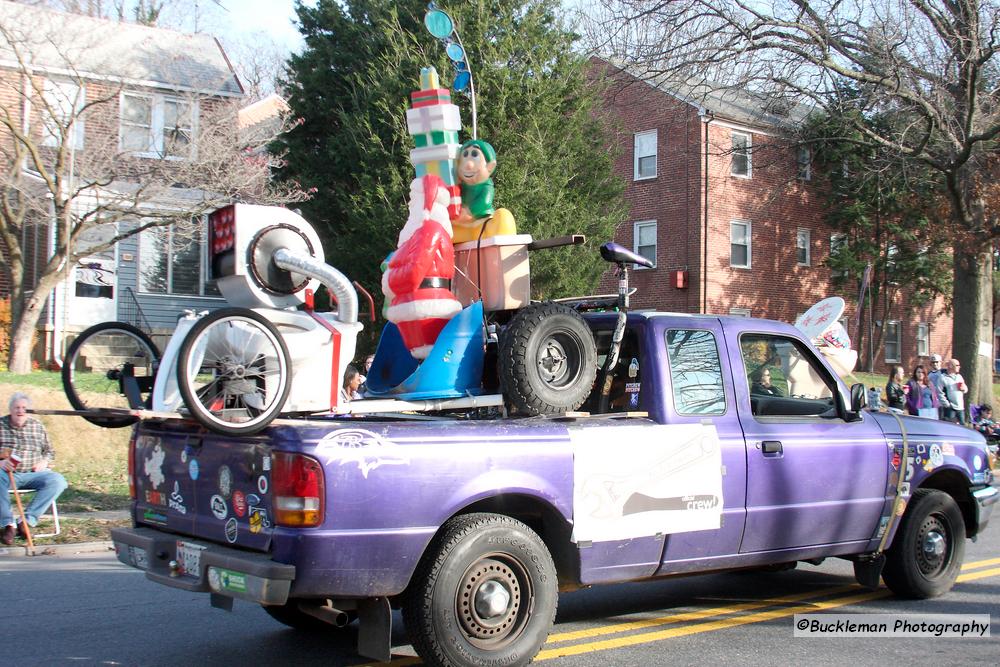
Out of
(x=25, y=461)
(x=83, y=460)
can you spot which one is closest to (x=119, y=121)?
(x=83, y=460)

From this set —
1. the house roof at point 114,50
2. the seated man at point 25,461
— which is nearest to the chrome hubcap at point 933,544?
the seated man at point 25,461

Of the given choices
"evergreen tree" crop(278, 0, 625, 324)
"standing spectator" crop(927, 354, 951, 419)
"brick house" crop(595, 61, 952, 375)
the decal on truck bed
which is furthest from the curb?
"brick house" crop(595, 61, 952, 375)

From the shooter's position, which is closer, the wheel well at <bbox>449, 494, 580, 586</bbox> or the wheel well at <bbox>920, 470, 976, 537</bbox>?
the wheel well at <bbox>449, 494, 580, 586</bbox>

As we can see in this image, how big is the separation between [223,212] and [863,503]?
4318 mm

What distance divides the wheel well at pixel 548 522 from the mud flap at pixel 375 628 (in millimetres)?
669

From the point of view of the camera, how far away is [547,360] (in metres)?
5.54

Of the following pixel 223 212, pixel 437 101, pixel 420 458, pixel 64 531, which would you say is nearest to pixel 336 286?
pixel 223 212

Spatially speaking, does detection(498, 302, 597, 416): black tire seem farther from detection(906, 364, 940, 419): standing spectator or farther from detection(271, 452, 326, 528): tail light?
detection(906, 364, 940, 419): standing spectator

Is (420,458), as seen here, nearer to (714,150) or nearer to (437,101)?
(437,101)

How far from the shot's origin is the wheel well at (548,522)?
16.4 ft

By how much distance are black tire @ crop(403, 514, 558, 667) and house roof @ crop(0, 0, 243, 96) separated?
14574mm

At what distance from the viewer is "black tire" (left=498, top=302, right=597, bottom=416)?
5.38m

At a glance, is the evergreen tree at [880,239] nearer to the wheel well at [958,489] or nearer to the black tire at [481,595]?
the wheel well at [958,489]

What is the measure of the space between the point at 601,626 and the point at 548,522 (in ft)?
4.05
